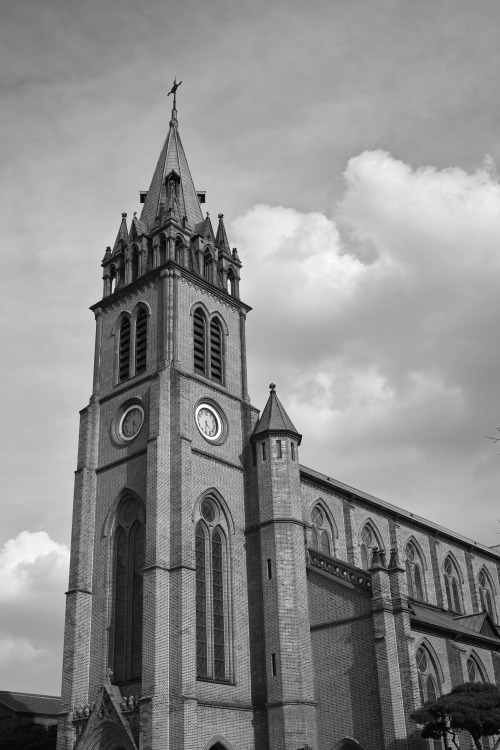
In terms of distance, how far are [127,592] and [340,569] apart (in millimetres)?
9554

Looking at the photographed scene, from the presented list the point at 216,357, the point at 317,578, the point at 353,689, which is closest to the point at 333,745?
the point at 353,689

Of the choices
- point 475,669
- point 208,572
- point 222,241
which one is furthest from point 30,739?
point 222,241

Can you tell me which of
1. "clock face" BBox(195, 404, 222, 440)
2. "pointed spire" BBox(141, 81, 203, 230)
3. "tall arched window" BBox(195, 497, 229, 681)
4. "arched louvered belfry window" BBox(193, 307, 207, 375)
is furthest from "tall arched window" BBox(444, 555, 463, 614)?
"pointed spire" BBox(141, 81, 203, 230)

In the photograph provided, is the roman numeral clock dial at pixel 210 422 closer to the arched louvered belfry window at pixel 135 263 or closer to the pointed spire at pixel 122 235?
the arched louvered belfry window at pixel 135 263

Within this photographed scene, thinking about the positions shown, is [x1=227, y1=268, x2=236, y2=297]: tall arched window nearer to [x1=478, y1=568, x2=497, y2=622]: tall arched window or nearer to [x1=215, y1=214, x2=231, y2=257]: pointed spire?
[x1=215, y1=214, x2=231, y2=257]: pointed spire

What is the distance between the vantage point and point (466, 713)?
2877 centimetres

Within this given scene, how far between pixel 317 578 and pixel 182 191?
23.8 metres

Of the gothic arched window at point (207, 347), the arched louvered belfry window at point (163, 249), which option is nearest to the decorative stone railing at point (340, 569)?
the gothic arched window at point (207, 347)

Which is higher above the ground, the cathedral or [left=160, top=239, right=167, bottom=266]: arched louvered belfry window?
[left=160, top=239, right=167, bottom=266]: arched louvered belfry window

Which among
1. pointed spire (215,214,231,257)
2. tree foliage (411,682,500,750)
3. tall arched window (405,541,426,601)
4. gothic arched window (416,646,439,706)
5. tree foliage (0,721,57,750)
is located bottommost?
tree foliage (411,682,500,750)

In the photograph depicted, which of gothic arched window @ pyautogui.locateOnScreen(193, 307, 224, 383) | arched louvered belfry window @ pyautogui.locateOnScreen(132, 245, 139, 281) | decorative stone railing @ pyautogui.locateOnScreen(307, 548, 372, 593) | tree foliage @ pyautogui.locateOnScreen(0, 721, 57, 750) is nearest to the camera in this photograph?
decorative stone railing @ pyautogui.locateOnScreen(307, 548, 372, 593)

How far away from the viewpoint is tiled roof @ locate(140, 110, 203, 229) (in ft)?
157

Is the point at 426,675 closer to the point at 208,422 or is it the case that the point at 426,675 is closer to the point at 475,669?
the point at 475,669

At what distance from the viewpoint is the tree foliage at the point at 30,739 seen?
1587 inches
